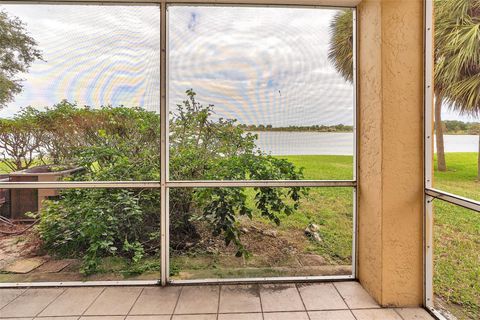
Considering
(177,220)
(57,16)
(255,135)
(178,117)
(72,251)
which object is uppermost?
(57,16)

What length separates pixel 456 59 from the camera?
5.99 ft

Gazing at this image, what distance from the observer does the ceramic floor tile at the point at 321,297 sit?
205 centimetres

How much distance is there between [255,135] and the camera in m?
2.42

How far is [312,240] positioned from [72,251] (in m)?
2.22

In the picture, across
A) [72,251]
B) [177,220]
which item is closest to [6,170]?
[72,251]

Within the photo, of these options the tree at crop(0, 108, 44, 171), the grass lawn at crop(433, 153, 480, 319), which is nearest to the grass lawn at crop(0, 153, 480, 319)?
the grass lawn at crop(433, 153, 480, 319)

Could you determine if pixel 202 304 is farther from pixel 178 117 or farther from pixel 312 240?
pixel 178 117

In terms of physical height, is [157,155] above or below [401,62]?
below

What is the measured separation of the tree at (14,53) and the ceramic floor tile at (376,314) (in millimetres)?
3246

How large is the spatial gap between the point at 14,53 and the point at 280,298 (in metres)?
3.05

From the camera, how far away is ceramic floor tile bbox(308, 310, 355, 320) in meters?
1.91

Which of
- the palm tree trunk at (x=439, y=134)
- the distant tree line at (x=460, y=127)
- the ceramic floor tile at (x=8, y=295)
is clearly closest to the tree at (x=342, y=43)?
the palm tree trunk at (x=439, y=134)

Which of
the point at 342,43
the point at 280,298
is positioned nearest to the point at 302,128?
the point at 342,43

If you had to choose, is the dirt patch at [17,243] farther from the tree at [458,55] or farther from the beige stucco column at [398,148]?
the tree at [458,55]
